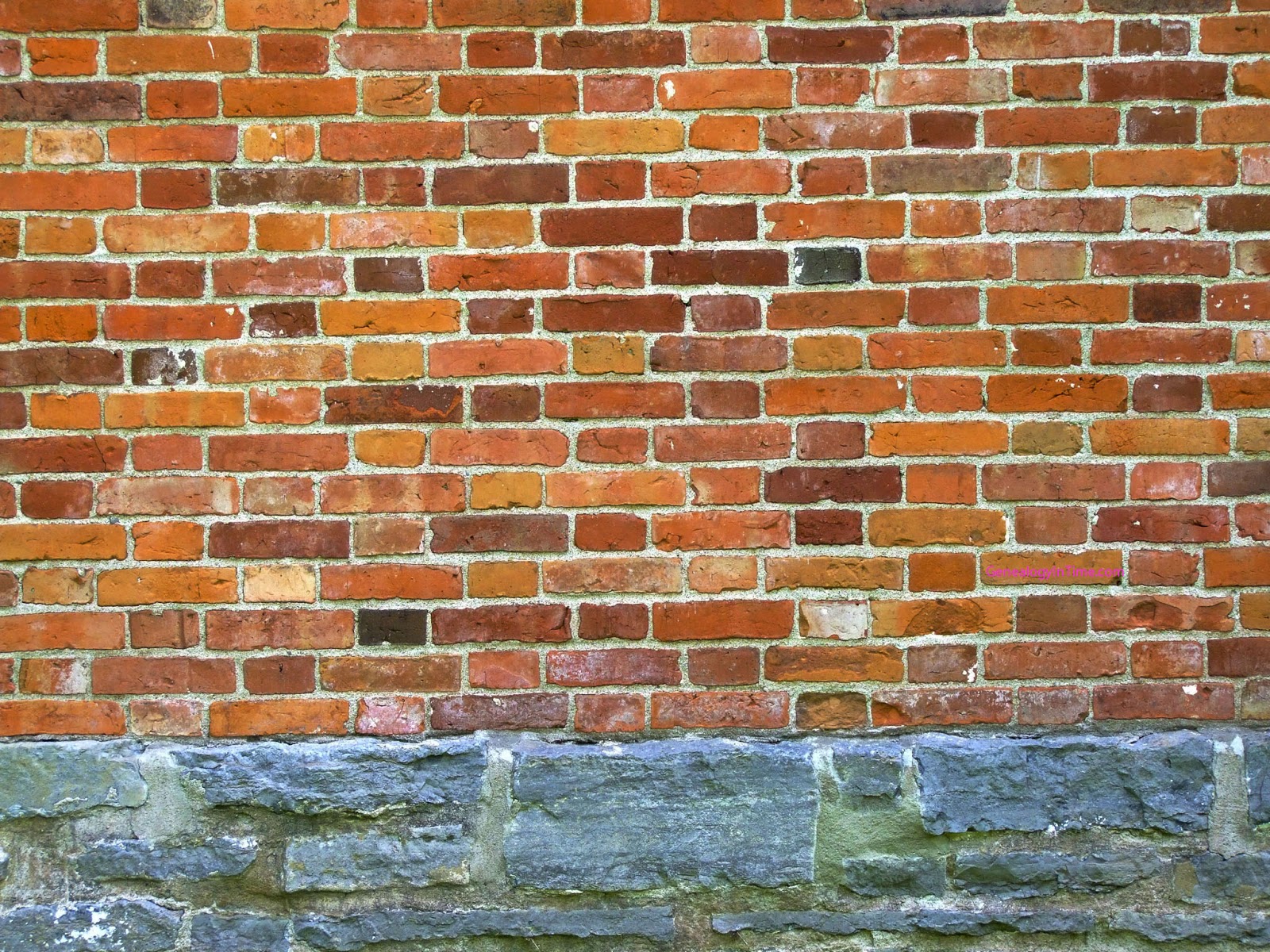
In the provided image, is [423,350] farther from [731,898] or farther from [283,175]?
[731,898]

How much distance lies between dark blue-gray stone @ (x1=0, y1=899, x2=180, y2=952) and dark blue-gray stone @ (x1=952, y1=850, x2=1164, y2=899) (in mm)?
1512

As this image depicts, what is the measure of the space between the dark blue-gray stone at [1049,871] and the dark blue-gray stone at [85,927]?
4.96 ft

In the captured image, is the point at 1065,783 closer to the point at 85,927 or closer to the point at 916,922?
the point at 916,922

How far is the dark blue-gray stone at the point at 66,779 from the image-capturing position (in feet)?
6.70

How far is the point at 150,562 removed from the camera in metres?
2.07

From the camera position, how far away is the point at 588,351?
2.07 metres

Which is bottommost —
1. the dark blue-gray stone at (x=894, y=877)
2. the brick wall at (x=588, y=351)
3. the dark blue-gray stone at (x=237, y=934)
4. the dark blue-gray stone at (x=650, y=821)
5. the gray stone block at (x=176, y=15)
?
the dark blue-gray stone at (x=237, y=934)

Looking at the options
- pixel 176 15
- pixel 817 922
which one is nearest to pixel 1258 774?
pixel 817 922

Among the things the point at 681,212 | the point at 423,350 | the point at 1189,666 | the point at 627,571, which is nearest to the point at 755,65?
the point at 681,212

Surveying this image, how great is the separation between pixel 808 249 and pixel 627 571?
69 cm

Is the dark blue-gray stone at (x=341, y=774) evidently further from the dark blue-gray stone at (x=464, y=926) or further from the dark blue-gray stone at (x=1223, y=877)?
the dark blue-gray stone at (x=1223, y=877)

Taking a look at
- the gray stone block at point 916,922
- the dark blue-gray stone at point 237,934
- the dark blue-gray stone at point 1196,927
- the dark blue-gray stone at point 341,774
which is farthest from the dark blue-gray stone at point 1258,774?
the dark blue-gray stone at point 237,934

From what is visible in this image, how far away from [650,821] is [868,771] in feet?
1.36

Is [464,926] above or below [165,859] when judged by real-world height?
below
